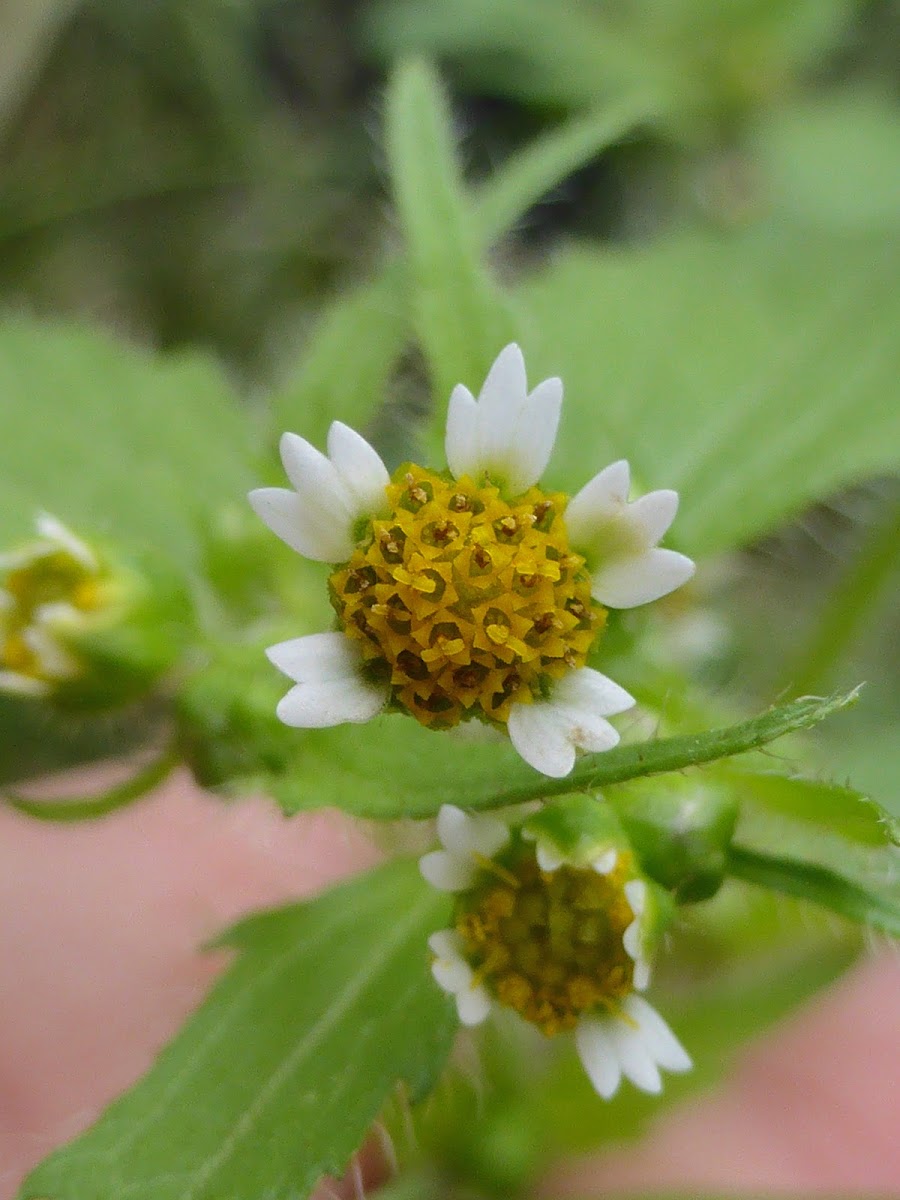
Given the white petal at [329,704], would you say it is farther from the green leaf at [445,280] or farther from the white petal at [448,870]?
the green leaf at [445,280]

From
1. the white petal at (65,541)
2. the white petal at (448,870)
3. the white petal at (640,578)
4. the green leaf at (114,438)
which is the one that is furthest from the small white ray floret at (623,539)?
the green leaf at (114,438)

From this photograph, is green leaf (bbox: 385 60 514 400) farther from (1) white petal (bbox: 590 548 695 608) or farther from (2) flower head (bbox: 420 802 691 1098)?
(2) flower head (bbox: 420 802 691 1098)

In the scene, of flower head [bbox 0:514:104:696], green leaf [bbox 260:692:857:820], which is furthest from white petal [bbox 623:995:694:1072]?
flower head [bbox 0:514:104:696]

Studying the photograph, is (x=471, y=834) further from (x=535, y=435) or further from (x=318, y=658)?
(x=535, y=435)

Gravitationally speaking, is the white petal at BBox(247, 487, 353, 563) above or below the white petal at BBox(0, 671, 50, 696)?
below

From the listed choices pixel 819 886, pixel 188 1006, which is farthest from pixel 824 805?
pixel 188 1006
